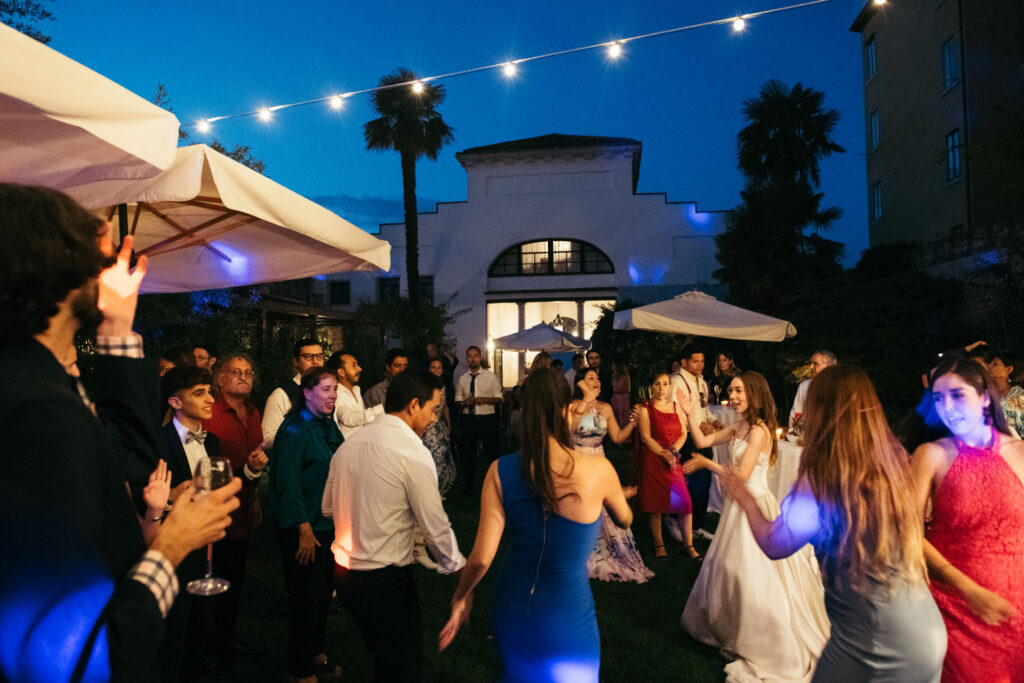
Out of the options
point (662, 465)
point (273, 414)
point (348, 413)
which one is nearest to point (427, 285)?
point (662, 465)

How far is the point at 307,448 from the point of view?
13.0ft

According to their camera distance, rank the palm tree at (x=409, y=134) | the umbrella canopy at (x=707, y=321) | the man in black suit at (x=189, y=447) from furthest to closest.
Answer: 1. the palm tree at (x=409, y=134)
2. the umbrella canopy at (x=707, y=321)
3. the man in black suit at (x=189, y=447)

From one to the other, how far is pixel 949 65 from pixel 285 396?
22.4 metres

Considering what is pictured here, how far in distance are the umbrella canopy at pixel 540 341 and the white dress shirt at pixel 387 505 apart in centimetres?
1412

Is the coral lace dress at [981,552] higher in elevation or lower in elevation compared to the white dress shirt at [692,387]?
lower

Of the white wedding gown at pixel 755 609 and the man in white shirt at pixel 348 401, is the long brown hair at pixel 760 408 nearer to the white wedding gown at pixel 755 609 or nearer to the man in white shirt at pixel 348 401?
the white wedding gown at pixel 755 609

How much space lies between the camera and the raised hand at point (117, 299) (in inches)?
60.1

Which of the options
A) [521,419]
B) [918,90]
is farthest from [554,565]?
[918,90]

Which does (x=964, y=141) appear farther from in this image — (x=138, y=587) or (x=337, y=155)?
Result: (x=337, y=155)

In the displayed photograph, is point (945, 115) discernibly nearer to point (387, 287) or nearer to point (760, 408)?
point (760, 408)

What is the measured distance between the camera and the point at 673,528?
738cm

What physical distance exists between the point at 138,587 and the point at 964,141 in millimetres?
22957

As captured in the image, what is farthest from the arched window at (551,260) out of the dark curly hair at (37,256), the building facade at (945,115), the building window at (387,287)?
the dark curly hair at (37,256)

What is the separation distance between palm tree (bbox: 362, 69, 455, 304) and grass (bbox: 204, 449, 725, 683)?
19.5m
